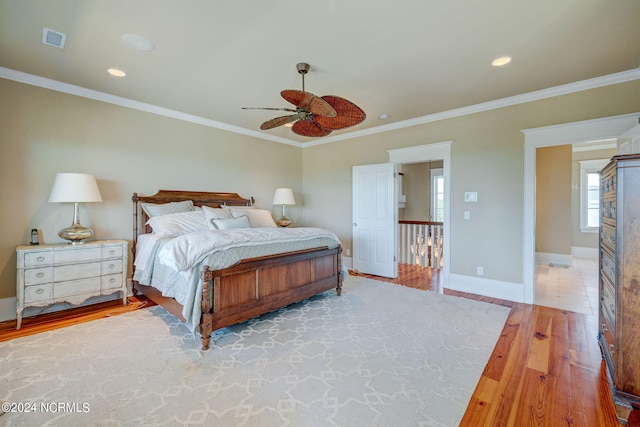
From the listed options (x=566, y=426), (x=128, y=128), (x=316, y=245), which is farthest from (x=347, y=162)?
(x=566, y=426)

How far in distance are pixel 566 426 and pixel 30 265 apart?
15.0 feet

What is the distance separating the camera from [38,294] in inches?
114

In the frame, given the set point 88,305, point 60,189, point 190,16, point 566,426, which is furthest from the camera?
point 88,305

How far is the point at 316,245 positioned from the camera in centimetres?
353

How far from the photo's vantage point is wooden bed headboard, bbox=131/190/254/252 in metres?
3.95

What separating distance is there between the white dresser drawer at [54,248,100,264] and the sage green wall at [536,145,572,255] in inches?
320

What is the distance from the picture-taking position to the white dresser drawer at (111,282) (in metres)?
3.30

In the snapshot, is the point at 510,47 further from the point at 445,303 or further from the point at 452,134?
the point at 445,303

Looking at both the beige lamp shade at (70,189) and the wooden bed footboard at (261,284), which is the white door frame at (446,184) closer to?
the wooden bed footboard at (261,284)

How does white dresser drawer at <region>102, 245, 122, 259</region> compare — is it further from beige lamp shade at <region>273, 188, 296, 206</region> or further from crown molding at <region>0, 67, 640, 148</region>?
beige lamp shade at <region>273, 188, 296, 206</region>

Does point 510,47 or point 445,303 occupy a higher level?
point 510,47

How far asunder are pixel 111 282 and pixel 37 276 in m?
0.66

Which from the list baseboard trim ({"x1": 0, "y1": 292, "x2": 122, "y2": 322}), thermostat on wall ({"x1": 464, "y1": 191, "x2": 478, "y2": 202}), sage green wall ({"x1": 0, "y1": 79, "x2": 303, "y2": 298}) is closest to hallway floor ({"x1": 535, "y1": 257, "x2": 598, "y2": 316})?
thermostat on wall ({"x1": 464, "y1": 191, "x2": 478, "y2": 202})

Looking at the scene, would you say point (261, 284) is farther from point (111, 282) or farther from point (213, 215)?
point (111, 282)
